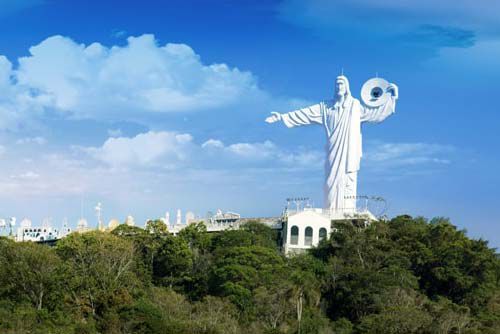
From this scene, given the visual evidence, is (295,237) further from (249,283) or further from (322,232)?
(249,283)

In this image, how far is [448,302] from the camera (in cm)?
3784

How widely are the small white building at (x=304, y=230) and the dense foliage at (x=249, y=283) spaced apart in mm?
1336

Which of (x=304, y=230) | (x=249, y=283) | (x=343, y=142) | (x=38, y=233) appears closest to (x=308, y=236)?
(x=304, y=230)

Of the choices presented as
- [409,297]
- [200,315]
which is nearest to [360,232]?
[409,297]

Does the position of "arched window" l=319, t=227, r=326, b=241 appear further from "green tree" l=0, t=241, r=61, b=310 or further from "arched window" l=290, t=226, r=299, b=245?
"green tree" l=0, t=241, r=61, b=310

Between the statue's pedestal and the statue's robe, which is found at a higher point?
the statue's robe

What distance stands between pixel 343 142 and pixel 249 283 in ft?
46.1

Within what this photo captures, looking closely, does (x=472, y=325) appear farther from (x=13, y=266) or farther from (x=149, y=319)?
(x=13, y=266)

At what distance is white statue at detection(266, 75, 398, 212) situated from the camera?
159ft

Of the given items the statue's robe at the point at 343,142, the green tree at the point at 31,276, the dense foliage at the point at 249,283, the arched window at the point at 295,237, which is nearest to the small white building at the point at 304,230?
the arched window at the point at 295,237

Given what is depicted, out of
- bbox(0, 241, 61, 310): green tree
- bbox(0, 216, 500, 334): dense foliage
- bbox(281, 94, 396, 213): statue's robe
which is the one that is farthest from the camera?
bbox(281, 94, 396, 213): statue's robe

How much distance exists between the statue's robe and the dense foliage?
11.2 ft

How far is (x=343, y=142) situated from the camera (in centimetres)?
4903

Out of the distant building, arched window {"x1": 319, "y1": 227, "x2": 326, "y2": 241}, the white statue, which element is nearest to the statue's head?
the white statue
